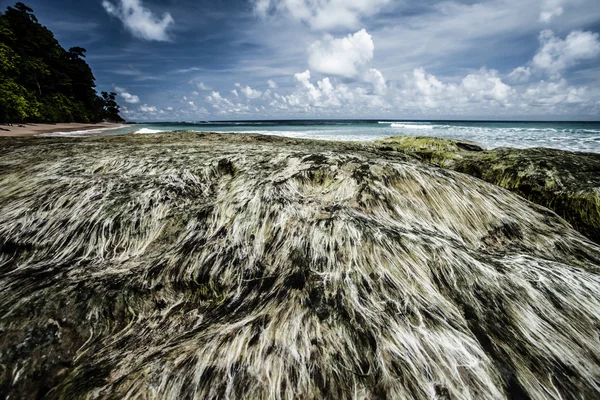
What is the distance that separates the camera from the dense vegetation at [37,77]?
95.9 ft

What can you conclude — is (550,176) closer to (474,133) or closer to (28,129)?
(474,133)

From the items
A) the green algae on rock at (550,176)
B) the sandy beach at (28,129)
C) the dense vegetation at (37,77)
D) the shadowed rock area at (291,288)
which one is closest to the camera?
the shadowed rock area at (291,288)

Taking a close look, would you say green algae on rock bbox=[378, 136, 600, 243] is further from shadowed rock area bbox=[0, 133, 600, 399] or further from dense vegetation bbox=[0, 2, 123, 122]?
dense vegetation bbox=[0, 2, 123, 122]

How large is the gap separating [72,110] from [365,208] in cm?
6213

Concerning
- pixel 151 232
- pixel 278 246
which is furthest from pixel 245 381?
pixel 151 232

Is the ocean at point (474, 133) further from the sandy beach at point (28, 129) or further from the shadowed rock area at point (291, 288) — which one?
the shadowed rock area at point (291, 288)

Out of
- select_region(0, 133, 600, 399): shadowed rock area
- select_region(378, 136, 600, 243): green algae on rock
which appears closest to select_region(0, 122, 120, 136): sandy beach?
select_region(0, 133, 600, 399): shadowed rock area

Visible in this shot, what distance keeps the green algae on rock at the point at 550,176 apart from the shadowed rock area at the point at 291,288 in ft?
2.03

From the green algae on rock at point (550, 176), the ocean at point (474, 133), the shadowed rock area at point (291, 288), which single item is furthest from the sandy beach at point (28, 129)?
the green algae on rock at point (550, 176)

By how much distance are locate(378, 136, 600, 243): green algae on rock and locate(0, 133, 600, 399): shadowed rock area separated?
619 mm

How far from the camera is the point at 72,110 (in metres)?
45.2

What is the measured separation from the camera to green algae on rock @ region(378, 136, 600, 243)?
3104 millimetres

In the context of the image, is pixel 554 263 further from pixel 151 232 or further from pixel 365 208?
pixel 151 232

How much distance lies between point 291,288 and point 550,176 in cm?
428
